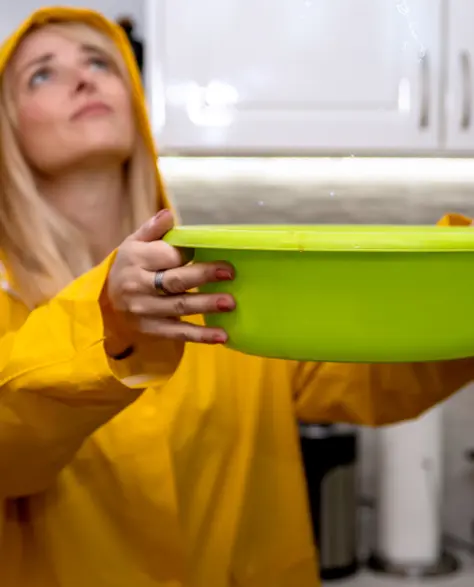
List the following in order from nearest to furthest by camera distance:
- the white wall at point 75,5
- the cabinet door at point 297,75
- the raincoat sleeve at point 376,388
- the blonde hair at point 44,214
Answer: the raincoat sleeve at point 376,388
the blonde hair at point 44,214
the cabinet door at point 297,75
the white wall at point 75,5

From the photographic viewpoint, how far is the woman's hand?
2.09ft

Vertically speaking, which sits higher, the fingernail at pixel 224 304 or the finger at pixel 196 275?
the finger at pixel 196 275

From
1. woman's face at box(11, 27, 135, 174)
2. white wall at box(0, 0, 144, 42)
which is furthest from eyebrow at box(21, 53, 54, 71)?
white wall at box(0, 0, 144, 42)

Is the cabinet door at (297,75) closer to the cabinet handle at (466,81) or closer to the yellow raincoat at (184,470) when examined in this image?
the cabinet handle at (466,81)

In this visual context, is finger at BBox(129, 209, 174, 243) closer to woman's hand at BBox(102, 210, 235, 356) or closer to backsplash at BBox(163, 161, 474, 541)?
woman's hand at BBox(102, 210, 235, 356)

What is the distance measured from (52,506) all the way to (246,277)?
0.48 m

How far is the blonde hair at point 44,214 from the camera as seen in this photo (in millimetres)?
1048

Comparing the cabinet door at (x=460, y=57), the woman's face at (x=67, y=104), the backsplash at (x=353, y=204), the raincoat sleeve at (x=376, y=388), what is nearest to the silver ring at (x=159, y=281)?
the raincoat sleeve at (x=376, y=388)

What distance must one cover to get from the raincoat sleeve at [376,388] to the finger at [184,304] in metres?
0.30

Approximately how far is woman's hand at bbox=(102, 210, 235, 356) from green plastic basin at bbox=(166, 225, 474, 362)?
0.01 meters

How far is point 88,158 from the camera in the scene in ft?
3.54

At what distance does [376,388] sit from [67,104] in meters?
0.53

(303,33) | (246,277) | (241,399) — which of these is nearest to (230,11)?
(303,33)

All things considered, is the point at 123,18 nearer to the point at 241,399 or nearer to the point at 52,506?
the point at 241,399
